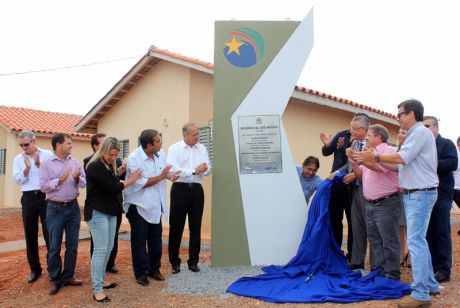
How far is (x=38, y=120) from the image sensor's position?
21875 millimetres

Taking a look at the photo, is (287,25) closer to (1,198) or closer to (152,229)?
(152,229)

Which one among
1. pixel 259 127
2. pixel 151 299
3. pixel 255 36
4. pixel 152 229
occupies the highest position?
pixel 255 36

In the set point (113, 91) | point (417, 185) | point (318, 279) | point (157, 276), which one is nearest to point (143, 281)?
point (157, 276)

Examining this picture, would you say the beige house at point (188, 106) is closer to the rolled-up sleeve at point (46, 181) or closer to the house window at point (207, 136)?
the house window at point (207, 136)

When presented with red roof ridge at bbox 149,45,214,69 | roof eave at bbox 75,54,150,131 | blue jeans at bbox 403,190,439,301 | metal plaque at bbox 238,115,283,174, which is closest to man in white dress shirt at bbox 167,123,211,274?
metal plaque at bbox 238,115,283,174

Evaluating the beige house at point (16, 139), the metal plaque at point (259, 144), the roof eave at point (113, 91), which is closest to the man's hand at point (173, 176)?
the metal plaque at point (259, 144)

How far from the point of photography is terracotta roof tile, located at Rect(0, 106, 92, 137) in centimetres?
1988

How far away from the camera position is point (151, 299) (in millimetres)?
4797

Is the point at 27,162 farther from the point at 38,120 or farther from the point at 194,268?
the point at 38,120

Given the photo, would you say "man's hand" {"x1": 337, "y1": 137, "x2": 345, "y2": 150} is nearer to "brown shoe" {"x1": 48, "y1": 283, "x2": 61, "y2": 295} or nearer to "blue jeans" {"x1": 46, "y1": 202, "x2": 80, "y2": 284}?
"blue jeans" {"x1": 46, "y1": 202, "x2": 80, "y2": 284}

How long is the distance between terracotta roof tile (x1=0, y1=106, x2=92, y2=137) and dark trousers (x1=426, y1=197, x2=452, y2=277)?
16.6m

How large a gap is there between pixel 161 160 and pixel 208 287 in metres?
1.78

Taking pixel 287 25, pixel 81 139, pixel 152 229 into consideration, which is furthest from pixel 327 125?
pixel 81 139

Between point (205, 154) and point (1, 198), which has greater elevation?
point (205, 154)
